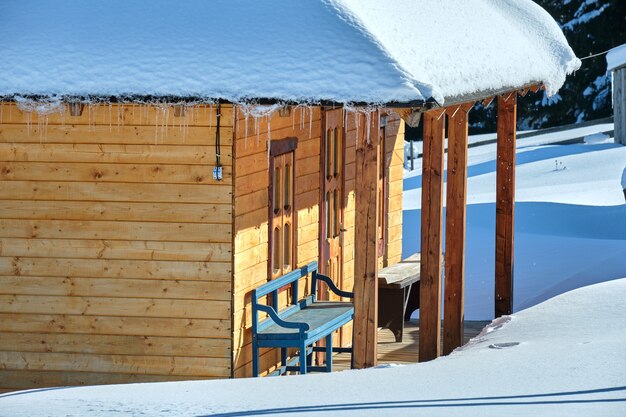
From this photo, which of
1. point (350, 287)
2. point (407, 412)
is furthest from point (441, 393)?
point (350, 287)

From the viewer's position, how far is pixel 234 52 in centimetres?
922

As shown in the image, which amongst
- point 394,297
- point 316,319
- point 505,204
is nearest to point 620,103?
point 505,204

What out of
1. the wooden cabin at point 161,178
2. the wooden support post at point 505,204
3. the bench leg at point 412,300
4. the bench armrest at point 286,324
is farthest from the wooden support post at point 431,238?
the bench leg at point 412,300

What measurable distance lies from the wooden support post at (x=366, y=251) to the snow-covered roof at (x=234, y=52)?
45 cm

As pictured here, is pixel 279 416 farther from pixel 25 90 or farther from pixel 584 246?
pixel 584 246

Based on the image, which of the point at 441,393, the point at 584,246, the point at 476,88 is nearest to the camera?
the point at 441,393

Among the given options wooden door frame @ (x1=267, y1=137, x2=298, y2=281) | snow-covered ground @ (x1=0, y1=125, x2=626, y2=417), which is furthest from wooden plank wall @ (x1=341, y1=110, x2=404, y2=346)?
snow-covered ground @ (x1=0, y1=125, x2=626, y2=417)

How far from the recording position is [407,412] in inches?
270

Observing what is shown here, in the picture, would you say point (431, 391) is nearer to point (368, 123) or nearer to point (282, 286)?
point (368, 123)

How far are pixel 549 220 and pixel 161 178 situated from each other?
13097 millimetres

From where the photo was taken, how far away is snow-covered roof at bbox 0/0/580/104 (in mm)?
8750

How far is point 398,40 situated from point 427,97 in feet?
3.70

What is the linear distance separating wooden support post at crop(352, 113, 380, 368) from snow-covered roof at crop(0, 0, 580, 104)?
0.45m

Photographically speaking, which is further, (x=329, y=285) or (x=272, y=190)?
(x=329, y=285)
